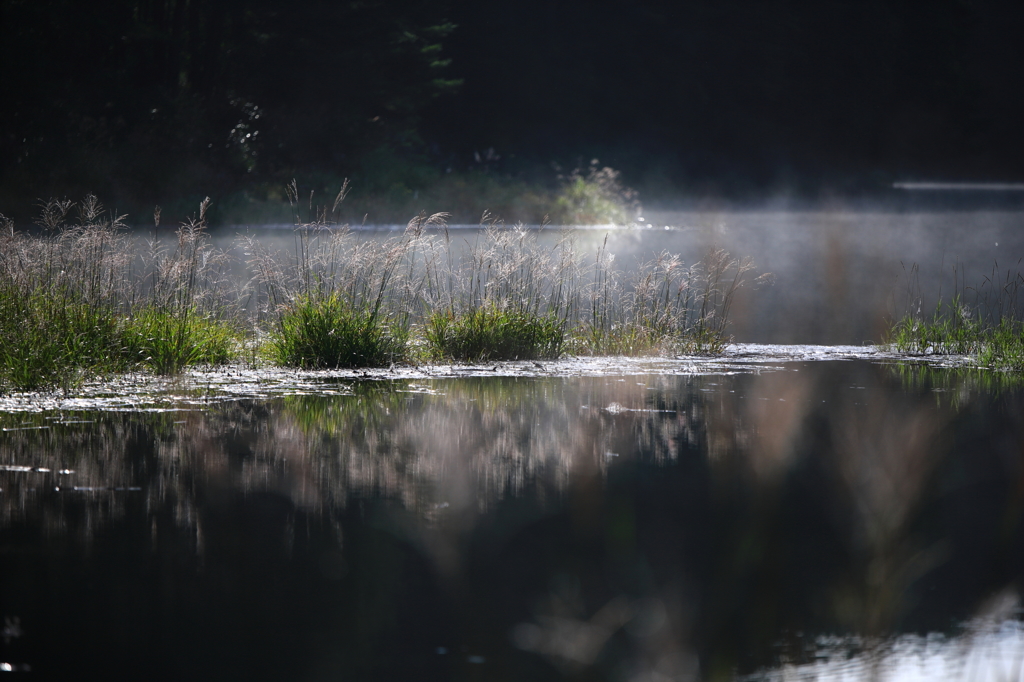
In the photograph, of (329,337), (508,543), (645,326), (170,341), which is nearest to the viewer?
(508,543)

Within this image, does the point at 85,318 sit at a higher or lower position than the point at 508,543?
higher

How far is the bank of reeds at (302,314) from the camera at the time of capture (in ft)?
21.2

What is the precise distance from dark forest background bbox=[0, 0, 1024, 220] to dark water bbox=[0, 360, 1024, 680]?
16464 mm

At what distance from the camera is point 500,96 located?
3011 cm

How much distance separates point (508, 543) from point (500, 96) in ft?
91.4

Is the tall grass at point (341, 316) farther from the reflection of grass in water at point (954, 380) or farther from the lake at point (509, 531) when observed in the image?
the reflection of grass in water at point (954, 380)

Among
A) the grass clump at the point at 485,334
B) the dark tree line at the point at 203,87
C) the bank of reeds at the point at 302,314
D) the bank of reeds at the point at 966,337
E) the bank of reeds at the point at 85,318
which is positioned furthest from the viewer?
the dark tree line at the point at 203,87

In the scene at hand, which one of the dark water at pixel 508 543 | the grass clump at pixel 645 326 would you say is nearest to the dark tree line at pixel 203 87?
the grass clump at pixel 645 326

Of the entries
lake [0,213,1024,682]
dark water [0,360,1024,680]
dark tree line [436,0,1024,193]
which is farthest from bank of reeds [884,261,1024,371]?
dark tree line [436,0,1024,193]

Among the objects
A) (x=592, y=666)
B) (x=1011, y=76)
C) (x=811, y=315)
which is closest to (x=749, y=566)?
(x=592, y=666)

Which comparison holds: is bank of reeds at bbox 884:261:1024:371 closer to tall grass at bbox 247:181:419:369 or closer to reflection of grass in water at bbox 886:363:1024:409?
reflection of grass in water at bbox 886:363:1024:409

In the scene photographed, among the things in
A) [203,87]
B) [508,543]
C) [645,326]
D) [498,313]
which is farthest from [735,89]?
[508,543]

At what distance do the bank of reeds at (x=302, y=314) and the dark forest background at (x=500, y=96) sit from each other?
1310 cm

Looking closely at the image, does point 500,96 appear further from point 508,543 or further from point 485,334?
point 508,543
